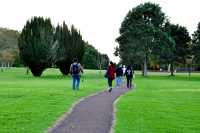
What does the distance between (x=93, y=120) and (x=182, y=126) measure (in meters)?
2.64

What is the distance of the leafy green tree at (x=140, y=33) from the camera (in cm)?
9167

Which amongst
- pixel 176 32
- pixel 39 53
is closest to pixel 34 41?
pixel 39 53

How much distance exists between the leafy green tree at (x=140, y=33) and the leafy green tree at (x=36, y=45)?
17.7m

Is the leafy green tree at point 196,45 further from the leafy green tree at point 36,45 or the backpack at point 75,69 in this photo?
the backpack at point 75,69

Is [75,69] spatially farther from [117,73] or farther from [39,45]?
[39,45]

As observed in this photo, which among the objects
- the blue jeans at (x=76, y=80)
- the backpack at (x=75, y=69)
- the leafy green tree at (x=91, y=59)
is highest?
the leafy green tree at (x=91, y=59)

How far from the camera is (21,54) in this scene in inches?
3046

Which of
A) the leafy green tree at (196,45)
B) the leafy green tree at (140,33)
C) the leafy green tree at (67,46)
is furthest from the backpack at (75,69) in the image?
the leafy green tree at (196,45)

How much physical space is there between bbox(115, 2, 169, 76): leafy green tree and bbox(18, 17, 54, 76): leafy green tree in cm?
1770

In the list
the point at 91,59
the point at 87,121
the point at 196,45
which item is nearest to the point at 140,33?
the point at 196,45

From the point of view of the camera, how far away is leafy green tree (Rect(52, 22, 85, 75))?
8411 cm

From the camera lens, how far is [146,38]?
91.4 metres

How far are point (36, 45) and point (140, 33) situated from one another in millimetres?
22114

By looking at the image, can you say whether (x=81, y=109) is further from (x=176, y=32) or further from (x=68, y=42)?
(x=176, y=32)
